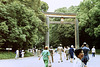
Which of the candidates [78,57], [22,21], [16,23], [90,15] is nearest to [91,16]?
[90,15]

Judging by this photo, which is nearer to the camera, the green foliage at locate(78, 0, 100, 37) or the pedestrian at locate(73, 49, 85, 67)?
the pedestrian at locate(73, 49, 85, 67)

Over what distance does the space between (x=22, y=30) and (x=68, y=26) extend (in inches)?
1058

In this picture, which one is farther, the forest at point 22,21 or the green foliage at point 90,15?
the green foliage at point 90,15

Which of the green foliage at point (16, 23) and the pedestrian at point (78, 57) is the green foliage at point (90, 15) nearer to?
the green foliage at point (16, 23)

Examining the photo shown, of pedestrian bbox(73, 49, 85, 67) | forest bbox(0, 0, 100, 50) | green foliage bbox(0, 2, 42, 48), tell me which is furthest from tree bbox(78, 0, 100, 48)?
pedestrian bbox(73, 49, 85, 67)

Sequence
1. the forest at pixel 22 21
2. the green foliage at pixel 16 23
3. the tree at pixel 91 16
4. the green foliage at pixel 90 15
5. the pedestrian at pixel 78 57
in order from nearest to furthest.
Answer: the pedestrian at pixel 78 57 → the green foliage at pixel 16 23 → the forest at pixel 22 21 → the tree at pixel 91 16 → the green foliage at pixel 90 15

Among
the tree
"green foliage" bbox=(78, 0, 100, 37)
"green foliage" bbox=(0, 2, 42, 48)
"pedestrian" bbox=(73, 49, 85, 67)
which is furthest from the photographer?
"green foliage" bbox=(78, 0, 100, 37)

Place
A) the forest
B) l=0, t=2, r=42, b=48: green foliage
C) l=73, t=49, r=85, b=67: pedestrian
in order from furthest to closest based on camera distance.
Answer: the forest < l=0, t=2, r=42, b=48: green foliage < l=73, t=49, r=85, b=67: pedestrian

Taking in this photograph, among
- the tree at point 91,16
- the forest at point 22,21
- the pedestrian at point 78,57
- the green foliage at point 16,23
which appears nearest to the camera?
the pedestrian at point 78,57

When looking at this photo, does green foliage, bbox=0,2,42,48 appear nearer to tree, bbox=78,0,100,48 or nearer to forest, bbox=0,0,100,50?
forest, bbox=0,0,100,50

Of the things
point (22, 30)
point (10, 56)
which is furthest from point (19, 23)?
point (10, 56)

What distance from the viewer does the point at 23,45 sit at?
2988cm

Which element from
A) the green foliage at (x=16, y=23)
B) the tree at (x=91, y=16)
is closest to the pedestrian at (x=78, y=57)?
the green foliage at (x=16, y=23)

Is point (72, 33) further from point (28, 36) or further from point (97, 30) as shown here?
point (28, 36)
